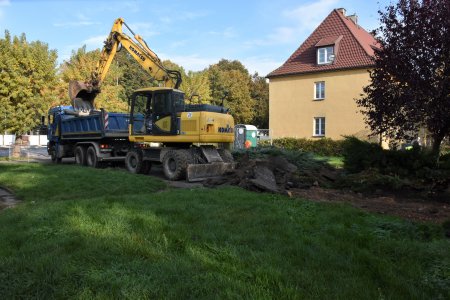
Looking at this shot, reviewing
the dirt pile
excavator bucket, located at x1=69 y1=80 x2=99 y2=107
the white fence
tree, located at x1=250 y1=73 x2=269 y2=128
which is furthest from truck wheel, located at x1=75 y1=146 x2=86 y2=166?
tree, located at x1=250 y1=73 x2=269 y2=128

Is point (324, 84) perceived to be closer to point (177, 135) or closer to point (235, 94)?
point (177, 135)

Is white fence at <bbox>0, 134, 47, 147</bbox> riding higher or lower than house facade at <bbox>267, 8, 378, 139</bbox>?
lower

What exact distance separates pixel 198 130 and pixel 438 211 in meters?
7.60

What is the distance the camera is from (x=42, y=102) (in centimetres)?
2917

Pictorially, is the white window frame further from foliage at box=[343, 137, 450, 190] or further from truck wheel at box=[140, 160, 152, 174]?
foliage at box=[343, 137, 450, 190]

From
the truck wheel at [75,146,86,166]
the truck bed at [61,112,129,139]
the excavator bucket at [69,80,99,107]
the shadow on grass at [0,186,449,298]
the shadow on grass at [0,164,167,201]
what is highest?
the excavator bucket at [69,80,99,107]

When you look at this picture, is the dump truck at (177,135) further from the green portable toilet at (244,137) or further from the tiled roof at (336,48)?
the tiled roof at (336,48)

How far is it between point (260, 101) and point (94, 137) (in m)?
50.3

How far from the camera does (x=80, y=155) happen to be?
18.3 meters

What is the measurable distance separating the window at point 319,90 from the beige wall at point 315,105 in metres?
0.24

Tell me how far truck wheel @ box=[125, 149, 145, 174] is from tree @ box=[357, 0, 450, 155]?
802cm

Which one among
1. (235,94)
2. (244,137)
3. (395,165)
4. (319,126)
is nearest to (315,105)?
(319,126)

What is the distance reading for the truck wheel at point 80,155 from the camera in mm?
18125

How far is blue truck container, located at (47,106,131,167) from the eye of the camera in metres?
17.0
